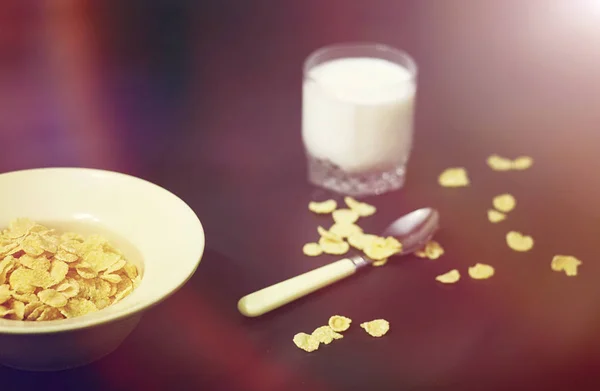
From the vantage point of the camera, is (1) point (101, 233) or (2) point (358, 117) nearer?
(1) point (101, 233)

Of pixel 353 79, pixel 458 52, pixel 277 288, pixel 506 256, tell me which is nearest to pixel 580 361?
pixel 506 256

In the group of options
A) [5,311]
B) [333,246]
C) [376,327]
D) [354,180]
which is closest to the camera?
[5,311]

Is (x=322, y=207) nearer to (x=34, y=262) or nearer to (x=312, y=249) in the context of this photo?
(x=312, y=249)

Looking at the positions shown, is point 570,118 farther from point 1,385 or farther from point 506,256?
point 1,385

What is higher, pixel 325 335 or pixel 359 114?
pixel 359 114

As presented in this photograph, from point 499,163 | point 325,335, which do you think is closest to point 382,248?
point 325,335

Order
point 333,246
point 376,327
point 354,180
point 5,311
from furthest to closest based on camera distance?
point 354,180 < point 333,246 < point 376,327 < point 5,311

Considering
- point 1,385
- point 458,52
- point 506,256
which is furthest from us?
point 458,52

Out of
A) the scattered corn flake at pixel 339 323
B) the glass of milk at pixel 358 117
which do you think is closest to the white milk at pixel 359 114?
the glass of milk at pixel 358 117
